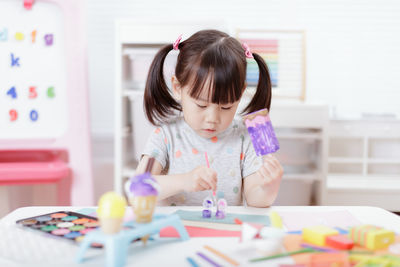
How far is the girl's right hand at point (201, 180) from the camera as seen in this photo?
33.8 inches

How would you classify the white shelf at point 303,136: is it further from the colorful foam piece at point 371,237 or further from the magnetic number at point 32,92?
the colorful foam piece at point 371,237

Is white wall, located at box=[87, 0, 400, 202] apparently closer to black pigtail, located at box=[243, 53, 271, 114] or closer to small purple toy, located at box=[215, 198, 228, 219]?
black pigtail, located at box=[243, 53, 271, 114]

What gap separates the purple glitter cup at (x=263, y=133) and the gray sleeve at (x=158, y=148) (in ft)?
1.11

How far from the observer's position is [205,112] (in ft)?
3.44

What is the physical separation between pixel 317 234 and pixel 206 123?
432 millimetres

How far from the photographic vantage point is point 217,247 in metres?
0.71

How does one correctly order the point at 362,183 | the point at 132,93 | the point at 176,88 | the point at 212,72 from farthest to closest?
the point at 362,183, the point at 132,93, the point at 176,88, the point at 212,72

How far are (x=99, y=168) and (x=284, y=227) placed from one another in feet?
5.98

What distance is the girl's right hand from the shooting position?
859mm

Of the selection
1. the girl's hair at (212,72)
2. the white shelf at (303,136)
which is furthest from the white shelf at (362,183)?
the girl's hair at (212,72)

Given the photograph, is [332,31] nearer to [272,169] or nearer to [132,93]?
[132,93]

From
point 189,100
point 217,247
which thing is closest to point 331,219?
point 217,247

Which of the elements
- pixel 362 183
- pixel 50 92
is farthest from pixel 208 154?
pixel 362 183

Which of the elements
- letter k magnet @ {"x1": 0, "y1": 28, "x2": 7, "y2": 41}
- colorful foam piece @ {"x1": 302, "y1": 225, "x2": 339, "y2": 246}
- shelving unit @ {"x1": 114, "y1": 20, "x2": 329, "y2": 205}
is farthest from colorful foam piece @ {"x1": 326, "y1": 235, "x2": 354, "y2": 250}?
letter k magnet @ {"x1": 0, "y1": 28, "x2": 7, "y2": 41}
